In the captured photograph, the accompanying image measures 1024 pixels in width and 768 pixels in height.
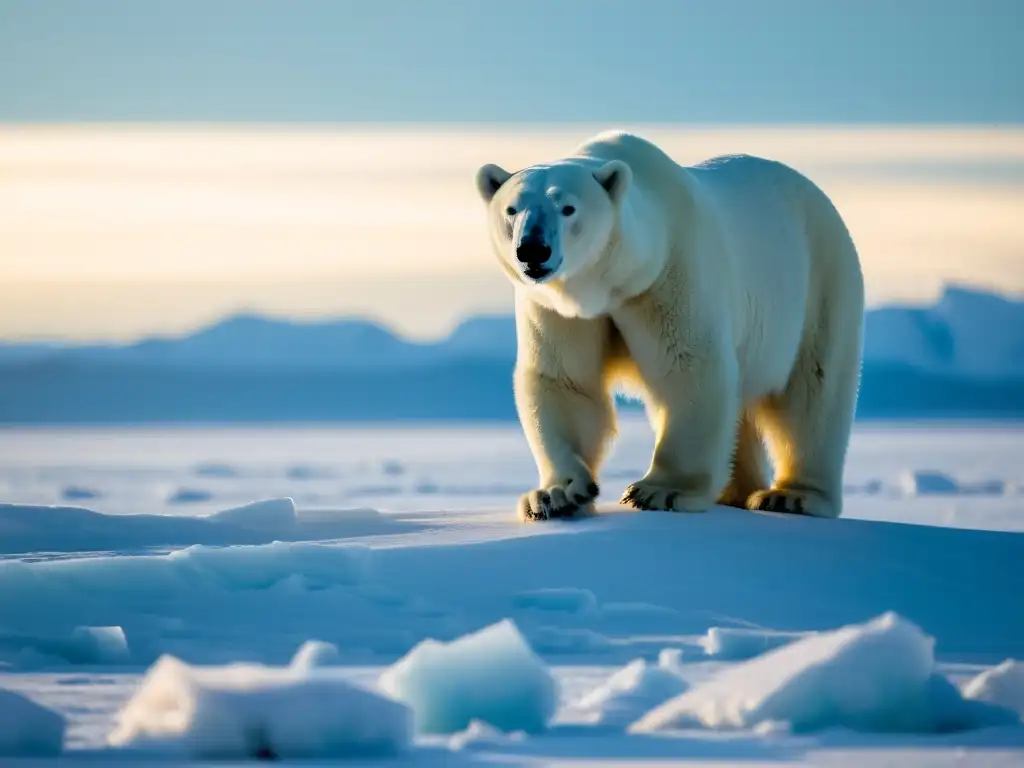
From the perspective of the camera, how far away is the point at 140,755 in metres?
3.37

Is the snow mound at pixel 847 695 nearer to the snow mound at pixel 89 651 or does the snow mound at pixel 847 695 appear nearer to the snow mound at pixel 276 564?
the snow mound at pixel 89 651

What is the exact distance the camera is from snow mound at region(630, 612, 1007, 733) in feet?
11.8

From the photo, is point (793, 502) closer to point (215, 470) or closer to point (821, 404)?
point (821, 404)

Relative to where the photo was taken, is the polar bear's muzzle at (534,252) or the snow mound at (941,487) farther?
the snow mound at (941,487)

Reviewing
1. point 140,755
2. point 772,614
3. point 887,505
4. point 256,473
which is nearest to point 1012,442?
point 256,473

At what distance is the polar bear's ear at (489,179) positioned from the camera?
6121 mm

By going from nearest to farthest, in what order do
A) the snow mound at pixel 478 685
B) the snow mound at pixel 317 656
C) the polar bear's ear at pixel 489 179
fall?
the snow mound at pixel 478 685, the snow mound at pixel 317 656, the polar bear's ear at pixel 489 179

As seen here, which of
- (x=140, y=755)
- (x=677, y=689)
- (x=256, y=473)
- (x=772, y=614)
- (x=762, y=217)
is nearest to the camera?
(x=140, y=755)

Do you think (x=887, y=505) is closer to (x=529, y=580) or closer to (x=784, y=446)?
(x=784, y=446)

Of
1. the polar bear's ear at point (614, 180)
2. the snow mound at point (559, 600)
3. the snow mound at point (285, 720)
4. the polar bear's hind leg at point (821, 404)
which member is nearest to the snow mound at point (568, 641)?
the snow mound at point (559, 600)

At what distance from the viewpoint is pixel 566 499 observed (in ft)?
20.7

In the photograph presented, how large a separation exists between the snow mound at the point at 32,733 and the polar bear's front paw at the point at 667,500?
10.8 ft

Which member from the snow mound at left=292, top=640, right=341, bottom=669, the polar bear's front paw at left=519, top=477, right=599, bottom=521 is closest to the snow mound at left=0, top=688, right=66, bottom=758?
the snow mound at left=292, top=640, right=341, bottom=669

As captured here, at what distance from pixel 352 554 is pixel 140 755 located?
93.6 inches
